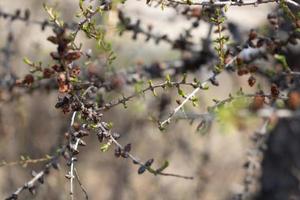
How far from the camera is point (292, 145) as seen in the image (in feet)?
15.9

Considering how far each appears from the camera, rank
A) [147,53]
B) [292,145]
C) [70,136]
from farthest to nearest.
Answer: [147,53] < [292,145] < [70,136]

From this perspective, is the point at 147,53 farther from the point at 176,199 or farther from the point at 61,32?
the point at 61,32

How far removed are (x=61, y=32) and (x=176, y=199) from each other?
629 centimetres

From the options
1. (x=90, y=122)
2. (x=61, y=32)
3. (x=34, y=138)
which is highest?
(x=61, y=32)

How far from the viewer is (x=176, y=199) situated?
305 inches

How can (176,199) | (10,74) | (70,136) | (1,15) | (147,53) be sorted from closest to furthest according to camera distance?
(70,136)
(1,15)
(10,74)
(176,199)
(147,53)

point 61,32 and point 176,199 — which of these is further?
point 176,199

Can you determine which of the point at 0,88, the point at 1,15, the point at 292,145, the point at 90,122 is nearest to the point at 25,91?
the point at 0,88

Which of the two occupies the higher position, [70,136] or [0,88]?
[70,136]

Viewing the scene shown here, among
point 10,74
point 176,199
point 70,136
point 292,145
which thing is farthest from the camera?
point 176,199

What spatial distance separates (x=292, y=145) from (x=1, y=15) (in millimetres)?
2652

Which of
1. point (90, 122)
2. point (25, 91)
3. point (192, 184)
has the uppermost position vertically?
point (90, 122)

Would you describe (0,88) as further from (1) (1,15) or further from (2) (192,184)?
(2) (192,184)

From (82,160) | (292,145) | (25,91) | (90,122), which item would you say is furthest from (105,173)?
(90,122)
